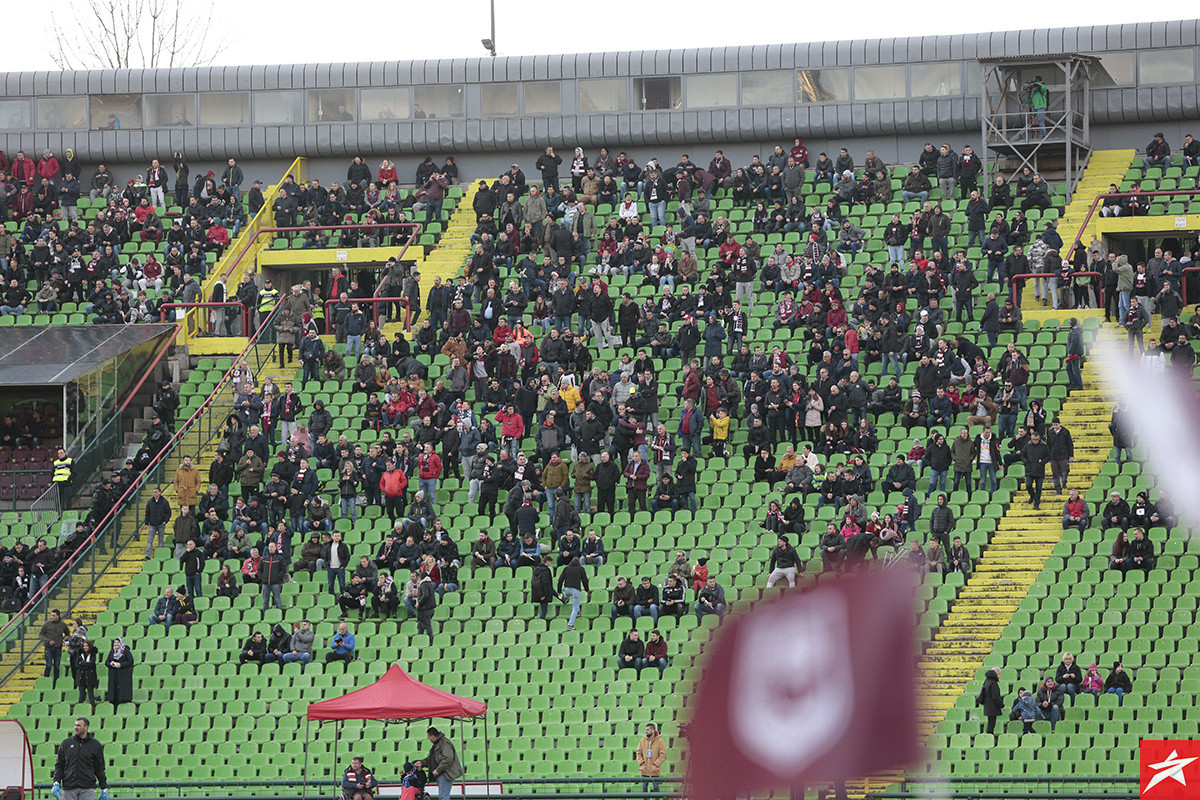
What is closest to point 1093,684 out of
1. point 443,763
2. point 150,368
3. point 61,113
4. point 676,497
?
point 676,497

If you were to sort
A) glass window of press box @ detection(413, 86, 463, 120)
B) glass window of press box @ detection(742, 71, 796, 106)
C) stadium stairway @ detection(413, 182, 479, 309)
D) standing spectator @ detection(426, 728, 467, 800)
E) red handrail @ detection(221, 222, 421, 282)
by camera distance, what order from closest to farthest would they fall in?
standing spectator @ detection(426, 728, 467, 800) → stadium stairway @ detection(413, 182, 479, 309) → red handrail @ detection(221, 222, 421, 282) → glass window of press box @ detection(742, 71, 796, 106) → glass window of press box @ detection(413, 86, 463, 120)

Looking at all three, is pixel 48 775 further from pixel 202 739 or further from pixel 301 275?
pixel 301 275

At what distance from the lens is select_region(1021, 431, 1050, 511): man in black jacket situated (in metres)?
30.0

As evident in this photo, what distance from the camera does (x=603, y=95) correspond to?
47219 millimetres

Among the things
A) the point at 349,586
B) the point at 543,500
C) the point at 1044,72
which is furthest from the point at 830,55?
the point at 349,586

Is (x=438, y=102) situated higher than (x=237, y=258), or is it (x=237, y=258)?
(x=438, y=102)

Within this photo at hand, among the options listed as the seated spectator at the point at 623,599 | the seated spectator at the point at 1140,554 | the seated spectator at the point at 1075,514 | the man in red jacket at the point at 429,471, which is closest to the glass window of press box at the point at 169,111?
the man in red jacket at the point at 429,471

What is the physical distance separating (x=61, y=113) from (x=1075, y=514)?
32711 millimetres

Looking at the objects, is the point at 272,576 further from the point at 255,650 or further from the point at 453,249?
the point at 453,249

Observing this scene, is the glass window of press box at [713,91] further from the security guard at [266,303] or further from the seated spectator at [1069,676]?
the seated spectator at [1069,676]

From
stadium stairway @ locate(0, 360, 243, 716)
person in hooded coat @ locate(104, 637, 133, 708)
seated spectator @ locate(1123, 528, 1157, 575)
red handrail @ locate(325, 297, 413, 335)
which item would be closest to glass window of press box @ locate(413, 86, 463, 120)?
red handrail @ locate(325, 297, 413, 335)

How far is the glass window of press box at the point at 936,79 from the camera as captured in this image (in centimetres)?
4481

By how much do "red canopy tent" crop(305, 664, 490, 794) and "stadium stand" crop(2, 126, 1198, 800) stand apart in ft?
9.36

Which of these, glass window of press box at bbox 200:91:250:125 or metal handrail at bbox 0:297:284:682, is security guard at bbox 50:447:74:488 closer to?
metal handrail at bbox 0:297:284:682
